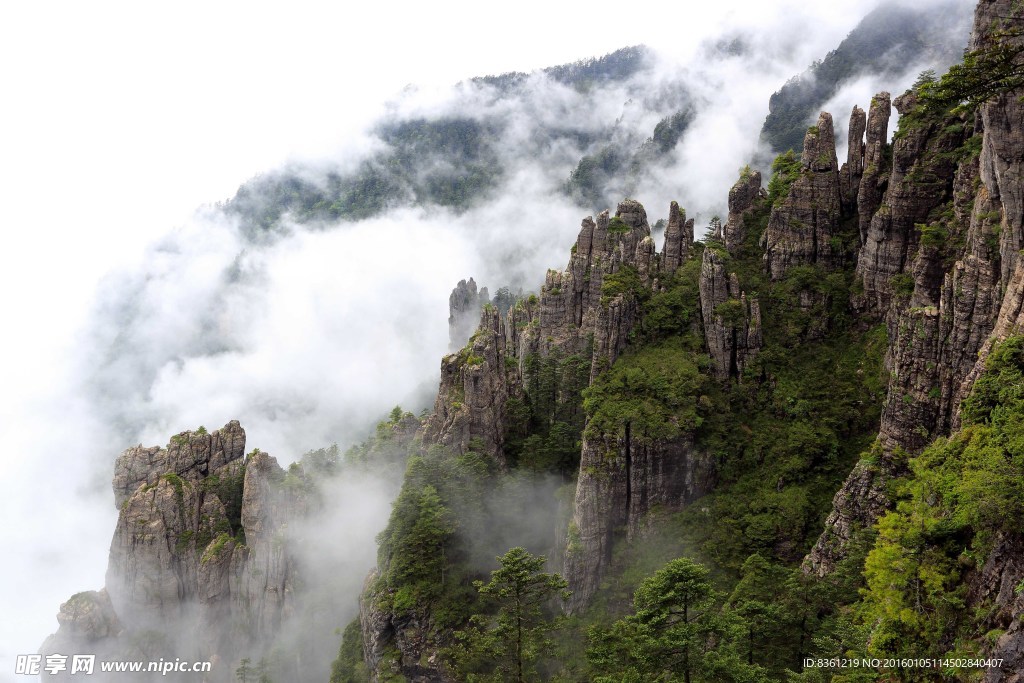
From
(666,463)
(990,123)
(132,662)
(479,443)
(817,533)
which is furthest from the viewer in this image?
(132,662)

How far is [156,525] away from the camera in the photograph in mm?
65188

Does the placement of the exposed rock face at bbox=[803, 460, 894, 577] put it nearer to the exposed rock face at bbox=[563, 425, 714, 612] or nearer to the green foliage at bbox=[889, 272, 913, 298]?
the exposed rock face at bbox=[563, 425, 714, 612]

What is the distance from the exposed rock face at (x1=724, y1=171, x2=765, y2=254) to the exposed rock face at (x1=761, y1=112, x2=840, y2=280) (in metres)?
4.31

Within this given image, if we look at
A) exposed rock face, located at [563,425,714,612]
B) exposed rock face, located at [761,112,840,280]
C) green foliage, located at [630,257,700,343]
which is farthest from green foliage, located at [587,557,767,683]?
exposed rock face, located at [761,112,840,280]

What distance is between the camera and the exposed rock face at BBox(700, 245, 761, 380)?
54344 mm

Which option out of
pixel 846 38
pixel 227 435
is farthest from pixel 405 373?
pixel 846 38

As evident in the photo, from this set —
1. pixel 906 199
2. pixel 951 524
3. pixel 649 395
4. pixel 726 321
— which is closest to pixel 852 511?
pixel 951 524

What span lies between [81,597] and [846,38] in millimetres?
141778

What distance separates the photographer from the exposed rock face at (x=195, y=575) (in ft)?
212

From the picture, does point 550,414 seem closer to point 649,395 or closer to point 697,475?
point 649,395

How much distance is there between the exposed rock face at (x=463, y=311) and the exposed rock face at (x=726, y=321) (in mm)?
68059

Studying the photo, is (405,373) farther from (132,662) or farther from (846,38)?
(846,38)

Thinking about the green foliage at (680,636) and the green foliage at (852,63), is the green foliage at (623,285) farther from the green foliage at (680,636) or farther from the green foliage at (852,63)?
the green foliage at (852,63)

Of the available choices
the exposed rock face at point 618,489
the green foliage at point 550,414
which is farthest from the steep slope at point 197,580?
the exposed rock face at point 618,489
